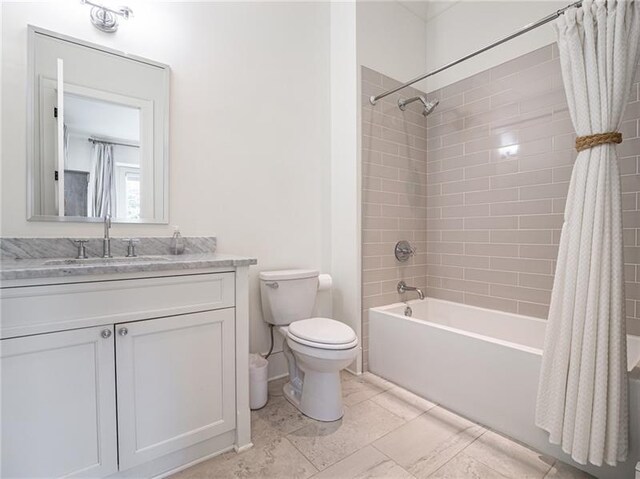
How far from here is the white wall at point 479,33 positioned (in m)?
2.04

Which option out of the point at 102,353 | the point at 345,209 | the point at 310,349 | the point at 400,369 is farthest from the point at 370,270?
the point at 102,353

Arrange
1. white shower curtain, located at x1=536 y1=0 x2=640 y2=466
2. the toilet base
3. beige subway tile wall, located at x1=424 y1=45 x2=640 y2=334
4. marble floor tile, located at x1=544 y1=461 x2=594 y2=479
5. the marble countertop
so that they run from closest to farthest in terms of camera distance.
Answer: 1. the marble countertop
2. white shower curtain, located at x1=536 y1=0 x2=640 y2=466
3. marble floor tile, located at x1=544 y1=461 x2=594 y2=479
4. the toilet base
5. beige subway tile wall, located at x1=424 y1=45 x2=640 y2=334

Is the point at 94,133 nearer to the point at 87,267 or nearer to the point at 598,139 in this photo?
the point at 87,267

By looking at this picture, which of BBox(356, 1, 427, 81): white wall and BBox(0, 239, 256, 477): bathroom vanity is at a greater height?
BBox(356, 1, 427, 81): white wall

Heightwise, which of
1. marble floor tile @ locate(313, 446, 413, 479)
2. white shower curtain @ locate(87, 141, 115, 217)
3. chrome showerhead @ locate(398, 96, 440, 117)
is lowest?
marble floor tile @ locate(313, 446, 413, 479)

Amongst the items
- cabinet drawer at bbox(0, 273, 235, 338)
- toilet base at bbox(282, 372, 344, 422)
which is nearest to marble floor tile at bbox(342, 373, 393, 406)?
toilet base at bbox(282, 372, 344, 422)

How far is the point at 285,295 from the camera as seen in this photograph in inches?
76.9

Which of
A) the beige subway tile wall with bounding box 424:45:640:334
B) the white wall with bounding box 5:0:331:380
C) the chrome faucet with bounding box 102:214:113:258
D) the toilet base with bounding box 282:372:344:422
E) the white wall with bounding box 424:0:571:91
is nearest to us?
the white wall with bounding box 5:0:331:380

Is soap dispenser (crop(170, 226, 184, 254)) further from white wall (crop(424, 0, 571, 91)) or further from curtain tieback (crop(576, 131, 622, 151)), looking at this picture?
white wall (crop(424, 0, 571, 91))

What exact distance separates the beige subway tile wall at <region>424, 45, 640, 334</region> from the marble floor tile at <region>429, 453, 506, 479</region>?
3.60 feet

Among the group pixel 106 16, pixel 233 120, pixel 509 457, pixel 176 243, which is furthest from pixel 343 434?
pixel 106 16

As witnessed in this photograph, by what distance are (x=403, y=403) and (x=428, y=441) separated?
34 centimetres

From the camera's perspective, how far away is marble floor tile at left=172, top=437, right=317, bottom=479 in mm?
1306

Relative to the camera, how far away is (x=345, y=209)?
2283 mm
